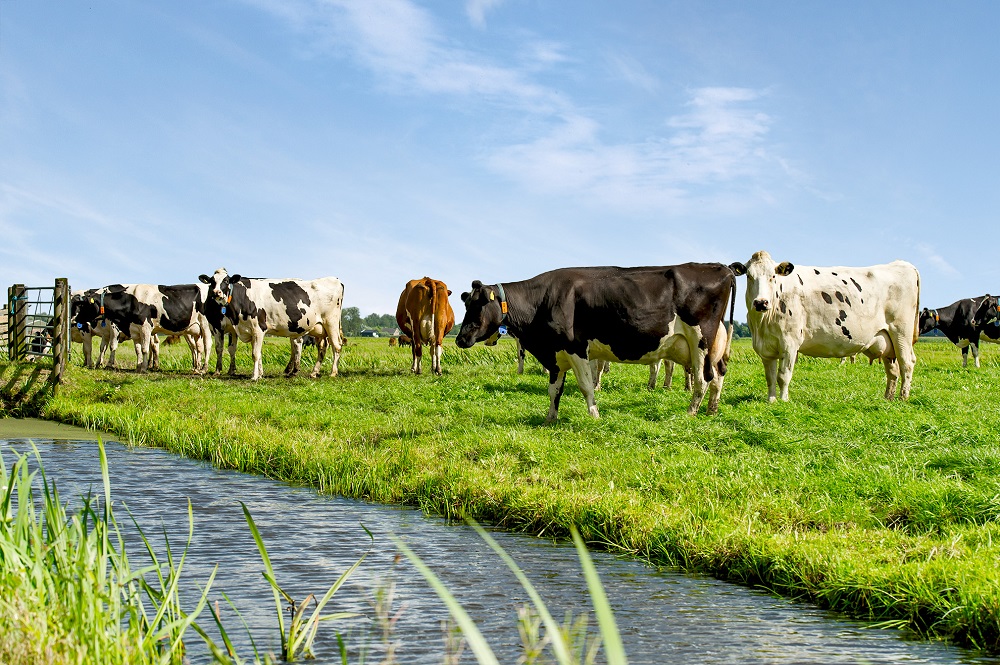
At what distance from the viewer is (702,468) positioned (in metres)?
9.48

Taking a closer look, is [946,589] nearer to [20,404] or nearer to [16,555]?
[16,555]

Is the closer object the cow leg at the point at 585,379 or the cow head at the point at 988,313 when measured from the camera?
the cow leg at the point at 585,379

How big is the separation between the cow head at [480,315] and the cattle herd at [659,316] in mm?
16

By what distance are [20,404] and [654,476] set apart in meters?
14.9

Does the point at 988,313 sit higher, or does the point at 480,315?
the point at 988,313

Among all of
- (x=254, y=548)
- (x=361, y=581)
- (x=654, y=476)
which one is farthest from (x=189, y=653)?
(x=654, y=476)

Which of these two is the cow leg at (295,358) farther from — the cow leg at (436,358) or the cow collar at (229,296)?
the cow leg at (436,358)

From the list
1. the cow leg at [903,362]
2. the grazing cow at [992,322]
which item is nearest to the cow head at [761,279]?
the cow leg at [903,362]

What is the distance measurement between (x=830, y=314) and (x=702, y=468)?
8.25 metres

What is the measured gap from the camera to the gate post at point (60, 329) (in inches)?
783

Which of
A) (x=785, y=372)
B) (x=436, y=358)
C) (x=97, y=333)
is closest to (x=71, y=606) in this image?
(x=785, y=372)

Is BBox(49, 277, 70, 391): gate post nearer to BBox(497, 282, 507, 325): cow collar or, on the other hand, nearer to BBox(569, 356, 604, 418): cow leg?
BBox(497, 282, 507, 325): cow collar

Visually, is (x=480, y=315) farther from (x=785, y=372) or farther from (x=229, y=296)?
(x=229, y=296)

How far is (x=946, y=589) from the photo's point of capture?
18.8 ft
